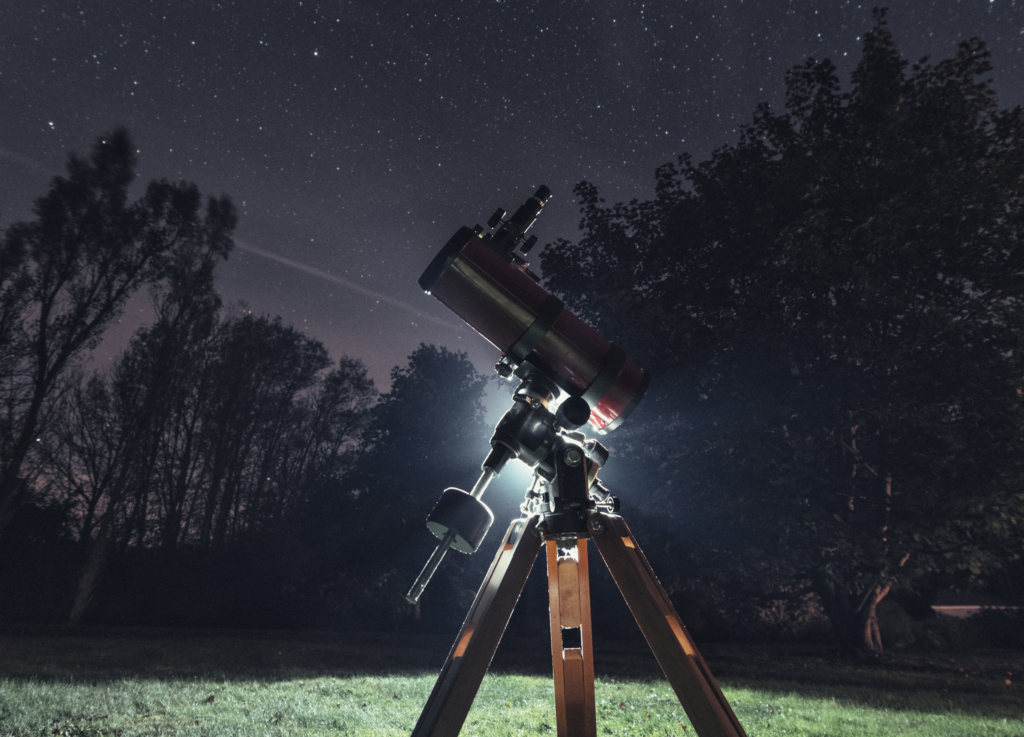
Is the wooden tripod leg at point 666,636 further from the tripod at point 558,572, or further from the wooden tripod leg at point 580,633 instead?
the wooden tripod leg at point 580,633

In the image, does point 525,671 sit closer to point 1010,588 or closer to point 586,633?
point 586,633

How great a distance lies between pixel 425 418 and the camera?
1955cm

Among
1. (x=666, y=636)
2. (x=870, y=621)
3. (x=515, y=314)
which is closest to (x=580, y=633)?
(x=666, y=636)

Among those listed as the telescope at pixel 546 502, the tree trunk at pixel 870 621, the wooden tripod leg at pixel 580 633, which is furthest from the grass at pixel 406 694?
the telescope at pixel 546 502

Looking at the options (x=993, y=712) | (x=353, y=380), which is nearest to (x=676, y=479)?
(x=993, y=712)

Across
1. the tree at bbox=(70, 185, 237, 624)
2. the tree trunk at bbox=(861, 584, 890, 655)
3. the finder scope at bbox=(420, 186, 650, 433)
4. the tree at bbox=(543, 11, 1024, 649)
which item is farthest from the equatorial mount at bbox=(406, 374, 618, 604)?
the tree at bbox=(70, 185, 237, 624)

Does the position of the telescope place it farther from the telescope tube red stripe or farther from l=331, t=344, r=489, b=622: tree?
l=331, t=344, r=489, b=622: tree

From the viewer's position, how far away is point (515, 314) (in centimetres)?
257

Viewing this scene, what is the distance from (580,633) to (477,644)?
0.95m

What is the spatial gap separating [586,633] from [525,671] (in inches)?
271

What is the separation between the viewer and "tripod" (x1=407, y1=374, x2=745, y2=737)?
1.67 m

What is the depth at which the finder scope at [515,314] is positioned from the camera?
8.44ft

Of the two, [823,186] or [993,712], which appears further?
[823,186]

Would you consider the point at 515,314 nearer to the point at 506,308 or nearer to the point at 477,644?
the point at 506,308
